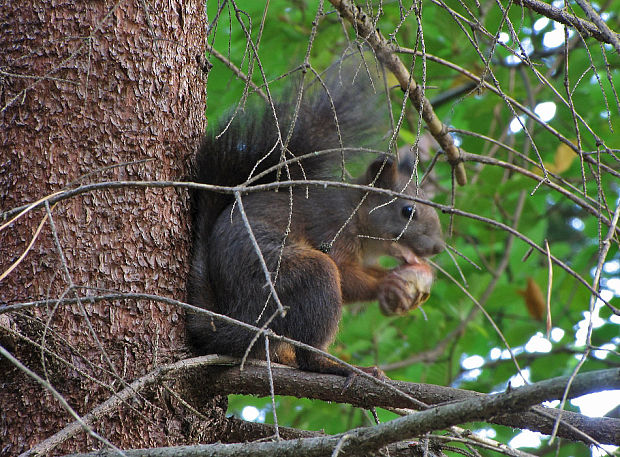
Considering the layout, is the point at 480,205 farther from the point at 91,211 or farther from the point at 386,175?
the point at 91,211

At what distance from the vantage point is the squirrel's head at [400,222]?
9.77ft

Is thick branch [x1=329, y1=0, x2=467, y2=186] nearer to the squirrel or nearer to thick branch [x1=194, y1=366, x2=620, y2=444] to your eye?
the squirrel

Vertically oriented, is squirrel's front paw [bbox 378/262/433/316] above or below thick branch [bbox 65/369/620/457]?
above

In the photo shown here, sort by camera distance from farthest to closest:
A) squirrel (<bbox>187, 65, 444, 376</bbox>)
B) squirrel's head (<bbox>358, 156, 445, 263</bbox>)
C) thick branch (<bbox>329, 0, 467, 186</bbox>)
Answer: squirrel's head (<bbox>358, 156, 445, 263</bbox>) → squirrel (<bbox>187, 65, 444, 376</bbox>) → thick branch (<bbox>329, 0, 467, 186</bbox>)

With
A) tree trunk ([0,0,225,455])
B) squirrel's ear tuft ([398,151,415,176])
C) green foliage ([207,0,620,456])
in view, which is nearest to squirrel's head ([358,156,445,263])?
squirrel's ear tuft ([398,151,415,176])

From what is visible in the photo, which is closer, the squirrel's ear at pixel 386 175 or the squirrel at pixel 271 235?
the squirrel at pixel 271 235

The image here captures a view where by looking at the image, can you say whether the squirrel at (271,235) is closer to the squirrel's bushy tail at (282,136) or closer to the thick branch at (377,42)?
the squirrel's bushy tail at (282,136)

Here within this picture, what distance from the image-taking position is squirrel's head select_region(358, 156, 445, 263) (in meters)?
2.98

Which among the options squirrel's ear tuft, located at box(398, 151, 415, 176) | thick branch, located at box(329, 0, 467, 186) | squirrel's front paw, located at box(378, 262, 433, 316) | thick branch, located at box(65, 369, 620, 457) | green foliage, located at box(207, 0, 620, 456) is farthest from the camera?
green foliage, located at box(207, 0, 620, 456)

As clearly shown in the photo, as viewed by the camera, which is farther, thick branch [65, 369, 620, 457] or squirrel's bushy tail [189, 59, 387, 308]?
squirrel's bushy tail [189, 59, 387, 308]

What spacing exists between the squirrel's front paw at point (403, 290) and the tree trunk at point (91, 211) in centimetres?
102

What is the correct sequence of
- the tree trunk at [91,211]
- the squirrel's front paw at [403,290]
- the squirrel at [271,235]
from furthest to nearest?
1. the squirrel's front paw at [403,290]
2. the squirrel at [271,235]
3. the tree trunk at [91,211]

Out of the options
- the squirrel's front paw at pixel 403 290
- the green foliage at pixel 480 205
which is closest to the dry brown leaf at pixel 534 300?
the green foliage at pixel 480 205

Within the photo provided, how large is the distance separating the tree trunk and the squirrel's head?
122 cm
